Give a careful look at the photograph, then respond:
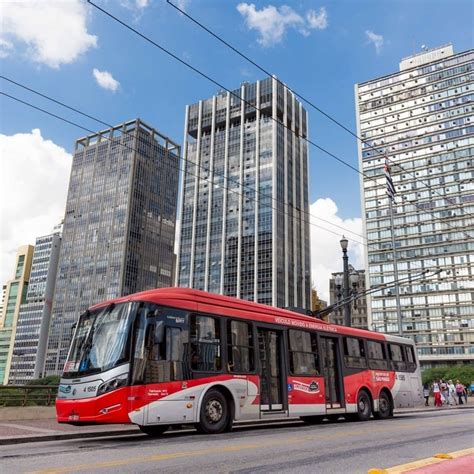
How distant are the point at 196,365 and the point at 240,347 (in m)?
1.67

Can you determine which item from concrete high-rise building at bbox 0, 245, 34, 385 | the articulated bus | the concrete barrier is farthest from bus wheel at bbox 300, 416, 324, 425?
concrete high-rise building at bbox 0, 245, 34, 385

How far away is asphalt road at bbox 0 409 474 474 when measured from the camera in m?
6.49

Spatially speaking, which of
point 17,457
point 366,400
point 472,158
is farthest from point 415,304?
point 17,457

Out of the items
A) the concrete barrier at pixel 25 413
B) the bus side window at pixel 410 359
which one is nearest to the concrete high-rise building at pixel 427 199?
the bus side window at pixel 410 359

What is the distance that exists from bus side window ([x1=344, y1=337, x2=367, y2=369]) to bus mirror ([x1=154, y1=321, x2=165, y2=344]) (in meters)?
8.13

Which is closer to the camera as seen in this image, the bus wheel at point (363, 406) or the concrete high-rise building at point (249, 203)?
the bus wheel at point (363, 406)

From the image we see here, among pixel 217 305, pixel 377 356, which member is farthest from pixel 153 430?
pixel 377 356

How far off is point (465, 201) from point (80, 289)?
337ft

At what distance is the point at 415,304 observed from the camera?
91438mm

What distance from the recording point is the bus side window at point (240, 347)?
41.4 ft

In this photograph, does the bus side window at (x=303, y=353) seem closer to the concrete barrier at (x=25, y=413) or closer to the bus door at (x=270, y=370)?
the bus door at (x=270, y=370)

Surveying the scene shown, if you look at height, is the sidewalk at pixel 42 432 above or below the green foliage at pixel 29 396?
below

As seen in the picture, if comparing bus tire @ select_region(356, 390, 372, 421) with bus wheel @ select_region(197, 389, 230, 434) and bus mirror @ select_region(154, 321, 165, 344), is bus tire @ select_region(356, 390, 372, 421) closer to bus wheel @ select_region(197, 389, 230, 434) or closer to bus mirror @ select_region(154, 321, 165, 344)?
bus wheel @ select_region(197, 389, 230, 434)

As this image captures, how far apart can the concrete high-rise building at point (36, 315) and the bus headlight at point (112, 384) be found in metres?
155
